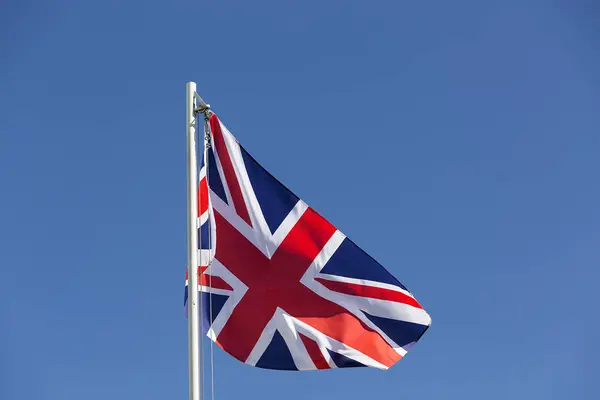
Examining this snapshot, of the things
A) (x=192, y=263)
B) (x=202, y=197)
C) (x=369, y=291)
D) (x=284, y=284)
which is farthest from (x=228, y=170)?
(x=369, y=291)

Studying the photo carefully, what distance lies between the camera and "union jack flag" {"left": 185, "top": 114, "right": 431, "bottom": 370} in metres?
10.8

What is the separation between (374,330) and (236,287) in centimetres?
188

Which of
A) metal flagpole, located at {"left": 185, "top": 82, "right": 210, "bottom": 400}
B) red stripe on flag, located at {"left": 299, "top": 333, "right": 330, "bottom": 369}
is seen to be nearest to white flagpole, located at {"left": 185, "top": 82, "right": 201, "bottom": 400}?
metal flagpole, located at {"left": 185, "top": 82, "right": 210, "bottom": 400}

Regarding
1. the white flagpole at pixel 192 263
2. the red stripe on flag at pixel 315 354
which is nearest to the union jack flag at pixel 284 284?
the red stripe on flag at pixel 315 354

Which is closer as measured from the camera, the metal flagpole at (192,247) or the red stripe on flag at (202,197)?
the metal flagpole at (192,247)

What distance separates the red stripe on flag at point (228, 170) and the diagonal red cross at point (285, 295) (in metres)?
0.28

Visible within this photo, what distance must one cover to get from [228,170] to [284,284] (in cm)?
174

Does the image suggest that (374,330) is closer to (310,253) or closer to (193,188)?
(310,253)

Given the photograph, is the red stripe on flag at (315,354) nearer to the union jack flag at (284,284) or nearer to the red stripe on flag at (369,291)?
the union jack flag at (284,284)

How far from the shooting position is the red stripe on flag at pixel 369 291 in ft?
35.8

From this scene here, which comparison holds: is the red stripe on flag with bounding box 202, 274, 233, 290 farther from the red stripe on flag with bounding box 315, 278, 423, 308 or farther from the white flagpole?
the red stripe on flag with bounding box 315, 278, 423, 308

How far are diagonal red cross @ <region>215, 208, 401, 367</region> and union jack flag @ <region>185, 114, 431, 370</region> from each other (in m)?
0.01

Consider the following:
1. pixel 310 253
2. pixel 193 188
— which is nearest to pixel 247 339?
pixel 310 253

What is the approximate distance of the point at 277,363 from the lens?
10.8m
